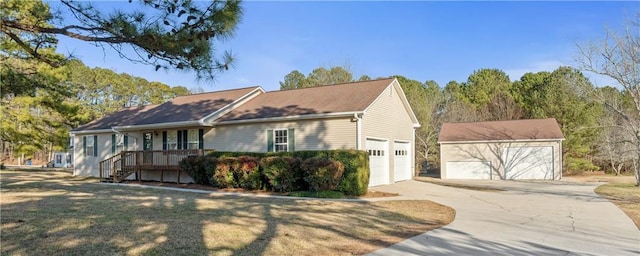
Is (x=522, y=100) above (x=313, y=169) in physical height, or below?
above

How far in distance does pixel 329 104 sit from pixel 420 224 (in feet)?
31.2

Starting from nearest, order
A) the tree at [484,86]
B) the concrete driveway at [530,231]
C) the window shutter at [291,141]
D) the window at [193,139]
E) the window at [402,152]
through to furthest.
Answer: the concrete driveway at [530,231], the window shutter at [291,141], the window at [193,139], the window at [402,152], the tree at [484,86]

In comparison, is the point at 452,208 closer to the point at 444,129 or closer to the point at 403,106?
the point at 403,106

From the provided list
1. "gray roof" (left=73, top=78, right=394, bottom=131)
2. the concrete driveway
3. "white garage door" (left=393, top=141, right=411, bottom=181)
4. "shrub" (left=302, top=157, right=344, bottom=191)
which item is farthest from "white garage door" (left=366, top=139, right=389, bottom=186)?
the concrete driveway

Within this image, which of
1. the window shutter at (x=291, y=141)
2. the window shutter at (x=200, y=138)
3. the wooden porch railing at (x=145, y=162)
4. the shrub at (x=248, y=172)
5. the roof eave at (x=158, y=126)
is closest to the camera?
the shrub at (x=248, y=172)

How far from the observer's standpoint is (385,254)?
20.2 feet

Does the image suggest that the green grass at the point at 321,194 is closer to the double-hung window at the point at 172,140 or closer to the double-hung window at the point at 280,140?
the double-hung window at the point at 280,140

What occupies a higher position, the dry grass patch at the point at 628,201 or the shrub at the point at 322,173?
the shrub at the point at 322,173

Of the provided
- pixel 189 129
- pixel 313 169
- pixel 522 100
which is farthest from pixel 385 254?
pixel 522 100

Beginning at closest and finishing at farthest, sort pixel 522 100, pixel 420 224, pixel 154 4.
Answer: pixel 154 4 → pixel 420 224 → pixel 522 100

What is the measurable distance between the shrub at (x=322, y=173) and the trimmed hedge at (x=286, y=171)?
0.11ft

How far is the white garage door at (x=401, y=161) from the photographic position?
816 inches

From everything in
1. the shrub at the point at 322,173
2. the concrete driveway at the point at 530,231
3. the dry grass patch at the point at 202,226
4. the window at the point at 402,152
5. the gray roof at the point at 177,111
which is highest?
the gray roof at the point at 177,111

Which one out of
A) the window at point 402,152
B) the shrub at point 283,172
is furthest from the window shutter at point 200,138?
the window at point 402,152
